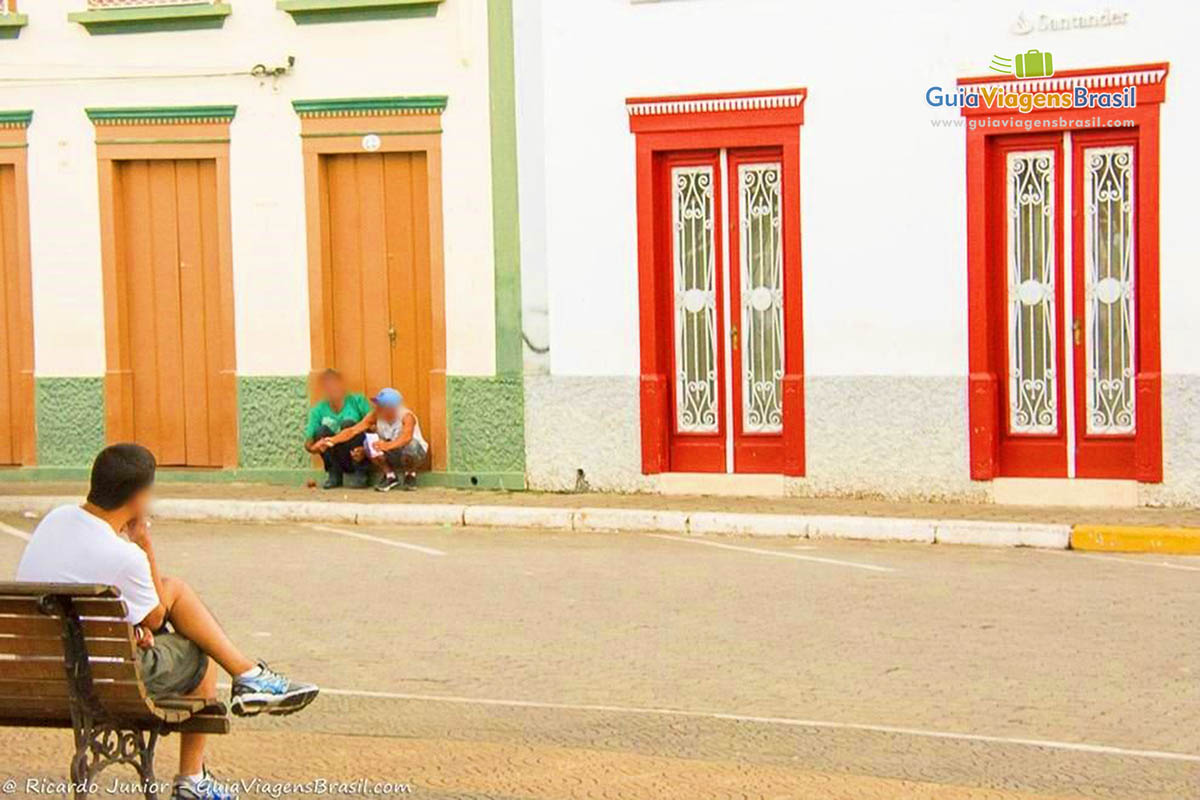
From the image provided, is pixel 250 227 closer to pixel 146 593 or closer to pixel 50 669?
pixel 146 593

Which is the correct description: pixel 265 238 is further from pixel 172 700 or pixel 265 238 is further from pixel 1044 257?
pixel 172 700

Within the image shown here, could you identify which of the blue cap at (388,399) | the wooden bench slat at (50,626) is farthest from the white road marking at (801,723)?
the blue cap at (388,399)

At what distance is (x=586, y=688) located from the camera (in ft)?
31.0

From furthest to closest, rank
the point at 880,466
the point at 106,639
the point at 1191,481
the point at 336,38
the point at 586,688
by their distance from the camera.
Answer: the point at 336,38 < the point at 880,466 < the point at 1191,481 < the point at 586,688 < the point at 106,639

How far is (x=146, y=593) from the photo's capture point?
6.82 m

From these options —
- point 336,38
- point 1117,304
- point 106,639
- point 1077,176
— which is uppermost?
point 336,38

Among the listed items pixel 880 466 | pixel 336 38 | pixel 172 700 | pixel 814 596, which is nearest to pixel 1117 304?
pixel 880 466

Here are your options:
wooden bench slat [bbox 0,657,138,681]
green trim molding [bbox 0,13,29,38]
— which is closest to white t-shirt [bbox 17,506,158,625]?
wooden bench slat [bbox 0,657,138,681]

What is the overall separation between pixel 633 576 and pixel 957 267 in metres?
4.44

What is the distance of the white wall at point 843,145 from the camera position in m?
15.4

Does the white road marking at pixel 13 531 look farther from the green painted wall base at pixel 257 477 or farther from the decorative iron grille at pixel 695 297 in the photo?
the decorative iron grille at pixel 695 297

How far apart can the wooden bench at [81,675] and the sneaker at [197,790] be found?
12.0 inches

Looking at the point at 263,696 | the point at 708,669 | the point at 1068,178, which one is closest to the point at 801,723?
the point at 708,669

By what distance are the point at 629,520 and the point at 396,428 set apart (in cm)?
278
